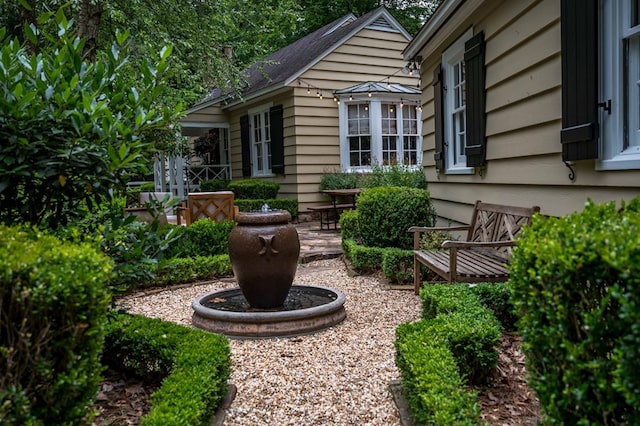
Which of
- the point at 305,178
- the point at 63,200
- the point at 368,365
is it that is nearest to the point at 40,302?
the point at 63,200

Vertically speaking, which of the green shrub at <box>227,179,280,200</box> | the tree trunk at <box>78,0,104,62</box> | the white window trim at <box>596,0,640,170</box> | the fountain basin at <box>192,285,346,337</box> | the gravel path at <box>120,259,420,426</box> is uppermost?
the tree trunk at <box>78,0,104,62</box>

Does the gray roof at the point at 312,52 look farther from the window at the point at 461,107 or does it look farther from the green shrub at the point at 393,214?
the green shrub at the point at 393,214

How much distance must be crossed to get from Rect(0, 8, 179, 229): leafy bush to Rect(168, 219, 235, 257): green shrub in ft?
15.1

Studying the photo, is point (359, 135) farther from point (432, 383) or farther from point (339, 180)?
point (432, 383)

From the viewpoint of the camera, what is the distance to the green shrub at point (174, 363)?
261cm

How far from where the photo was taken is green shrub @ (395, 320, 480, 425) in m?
2.41

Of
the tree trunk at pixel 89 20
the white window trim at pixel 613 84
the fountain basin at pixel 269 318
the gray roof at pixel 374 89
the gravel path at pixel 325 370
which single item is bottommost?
the gravel path at pixel 325 370

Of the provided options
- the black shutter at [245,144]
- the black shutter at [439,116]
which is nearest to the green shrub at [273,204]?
the black shutter at [245,144]

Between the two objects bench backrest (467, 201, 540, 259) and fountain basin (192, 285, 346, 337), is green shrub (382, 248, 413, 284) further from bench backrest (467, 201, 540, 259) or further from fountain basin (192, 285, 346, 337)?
fountain basin (192, 285, 346, 337)

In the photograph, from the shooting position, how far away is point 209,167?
57.4 feet

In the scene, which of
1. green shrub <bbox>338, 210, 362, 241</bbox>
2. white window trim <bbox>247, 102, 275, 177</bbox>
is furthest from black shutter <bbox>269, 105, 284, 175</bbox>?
green shrub <bbox>338, 210, 362, 241</bbox>

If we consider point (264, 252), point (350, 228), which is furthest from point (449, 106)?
point (264, 252)

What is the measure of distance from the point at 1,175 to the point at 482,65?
5182mm

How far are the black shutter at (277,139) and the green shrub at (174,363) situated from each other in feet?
32.9
